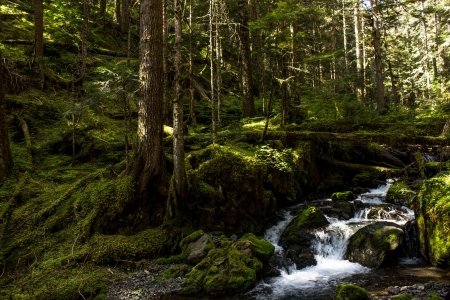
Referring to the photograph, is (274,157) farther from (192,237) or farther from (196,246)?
(196,246)

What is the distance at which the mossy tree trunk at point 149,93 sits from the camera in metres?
8.43

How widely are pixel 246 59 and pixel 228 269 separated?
1111cm

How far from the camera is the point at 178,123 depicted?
8.30 m

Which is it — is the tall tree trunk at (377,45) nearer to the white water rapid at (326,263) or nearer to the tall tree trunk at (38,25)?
the white water rapid at (326,263)

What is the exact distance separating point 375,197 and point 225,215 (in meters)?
6.34

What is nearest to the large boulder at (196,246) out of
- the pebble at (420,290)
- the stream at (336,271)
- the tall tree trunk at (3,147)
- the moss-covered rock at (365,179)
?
the stream at (336,271)

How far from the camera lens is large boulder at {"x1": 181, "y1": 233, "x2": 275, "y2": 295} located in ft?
21.9

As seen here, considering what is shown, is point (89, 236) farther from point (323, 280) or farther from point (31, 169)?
point (323, 280)

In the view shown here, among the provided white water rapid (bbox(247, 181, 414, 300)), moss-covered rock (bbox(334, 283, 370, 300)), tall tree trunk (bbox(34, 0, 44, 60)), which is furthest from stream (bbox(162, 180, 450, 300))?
tall tree trunk (bbox(34, 0, 44, 60))

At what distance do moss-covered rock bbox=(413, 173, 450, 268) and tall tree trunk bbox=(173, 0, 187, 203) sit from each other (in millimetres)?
6333

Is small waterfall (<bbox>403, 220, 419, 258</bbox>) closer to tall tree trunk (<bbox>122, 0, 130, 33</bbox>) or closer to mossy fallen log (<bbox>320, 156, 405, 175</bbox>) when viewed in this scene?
mossy fallen log (<bbox>320, 156, 405, 175</bbox>)

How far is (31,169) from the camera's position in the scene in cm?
1054

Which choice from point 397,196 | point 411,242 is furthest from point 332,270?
point 397,196

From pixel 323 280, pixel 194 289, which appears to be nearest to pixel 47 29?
pixel 194 289
